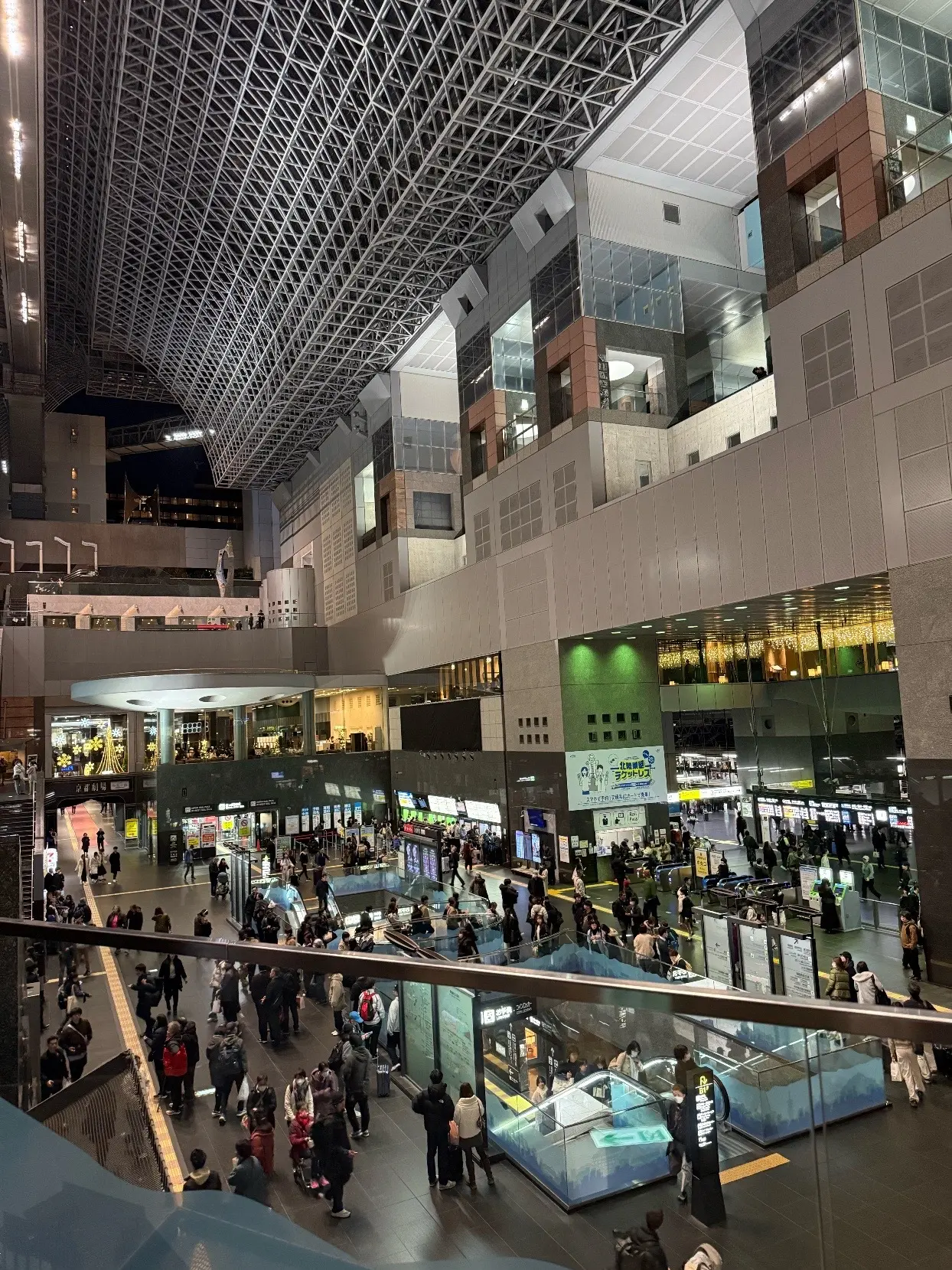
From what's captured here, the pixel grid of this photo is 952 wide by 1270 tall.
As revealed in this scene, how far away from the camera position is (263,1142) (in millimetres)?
2461

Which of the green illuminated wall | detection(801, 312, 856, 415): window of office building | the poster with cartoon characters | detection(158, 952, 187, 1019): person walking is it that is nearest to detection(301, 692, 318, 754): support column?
the green illuminated wall

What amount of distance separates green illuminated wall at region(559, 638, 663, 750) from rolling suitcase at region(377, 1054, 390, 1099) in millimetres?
24912

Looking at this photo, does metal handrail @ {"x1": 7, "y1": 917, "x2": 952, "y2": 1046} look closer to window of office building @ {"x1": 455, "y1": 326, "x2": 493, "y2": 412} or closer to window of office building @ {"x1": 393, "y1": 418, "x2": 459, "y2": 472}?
window of office building @ {"x1": 455, "y1": 326, "x2": 493, "y2": 412}

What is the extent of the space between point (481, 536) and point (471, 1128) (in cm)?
3071

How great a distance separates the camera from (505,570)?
31.0 meters

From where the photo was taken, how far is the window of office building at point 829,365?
1795 centimetres

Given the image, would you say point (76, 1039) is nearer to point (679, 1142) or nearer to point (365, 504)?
point (679, 1142)

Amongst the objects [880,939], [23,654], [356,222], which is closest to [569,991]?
[880,939]

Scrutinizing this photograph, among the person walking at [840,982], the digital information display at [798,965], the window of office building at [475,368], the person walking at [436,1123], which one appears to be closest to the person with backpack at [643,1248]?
the person walking at [436,1123]

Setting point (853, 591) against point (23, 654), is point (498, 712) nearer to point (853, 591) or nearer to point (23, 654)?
point (853, 591)

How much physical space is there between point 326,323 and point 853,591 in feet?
90.4

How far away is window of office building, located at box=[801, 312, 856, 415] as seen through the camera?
707 inches

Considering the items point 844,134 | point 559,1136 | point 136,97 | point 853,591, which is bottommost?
point 559,1136

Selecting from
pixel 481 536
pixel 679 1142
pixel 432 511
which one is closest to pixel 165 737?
pixel 432 511
